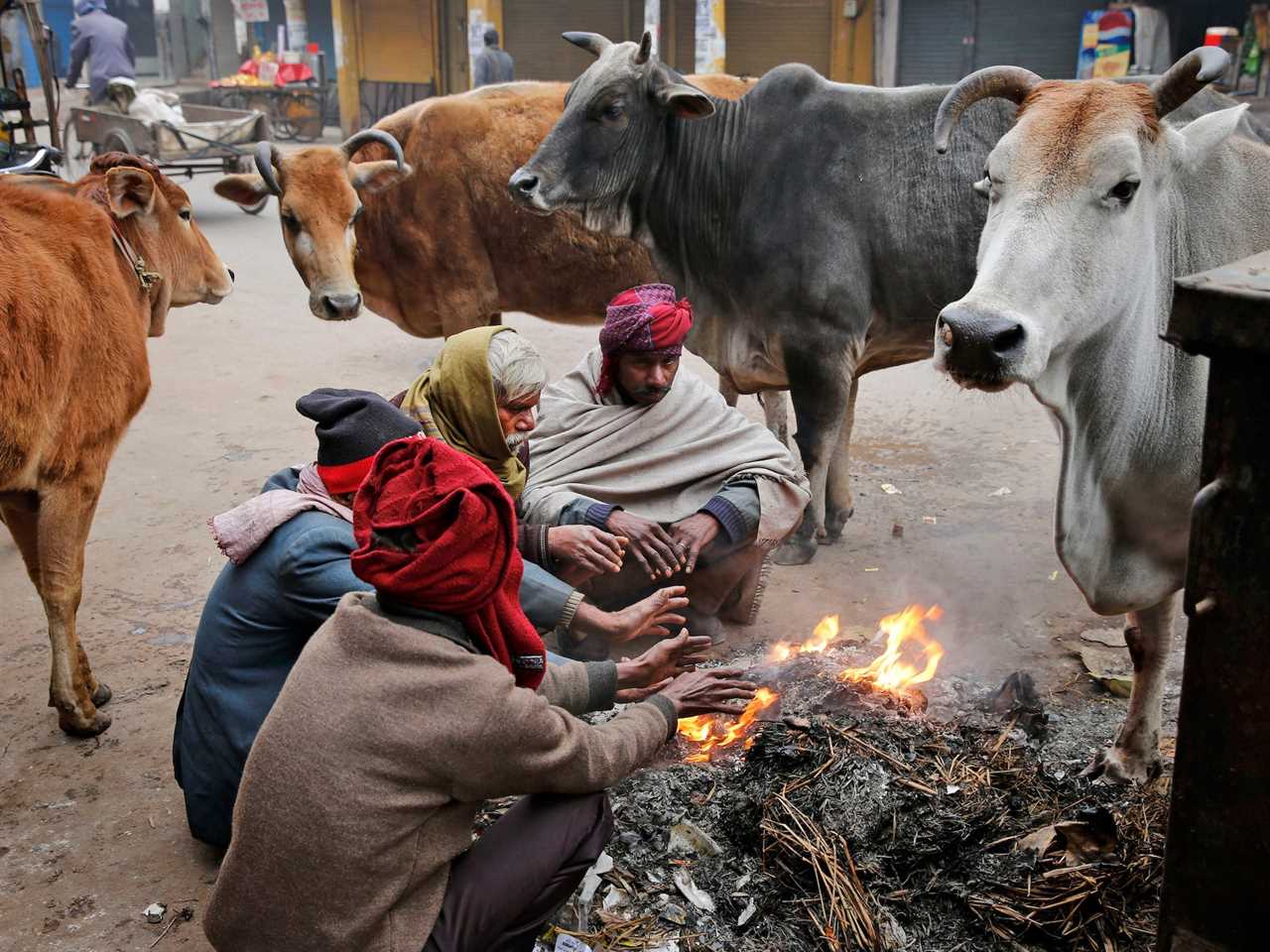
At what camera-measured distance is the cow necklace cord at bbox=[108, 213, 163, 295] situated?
441 cm

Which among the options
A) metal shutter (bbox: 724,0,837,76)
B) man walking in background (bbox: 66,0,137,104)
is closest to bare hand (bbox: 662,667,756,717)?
man walking in background (bbox: 66,0,137,104)

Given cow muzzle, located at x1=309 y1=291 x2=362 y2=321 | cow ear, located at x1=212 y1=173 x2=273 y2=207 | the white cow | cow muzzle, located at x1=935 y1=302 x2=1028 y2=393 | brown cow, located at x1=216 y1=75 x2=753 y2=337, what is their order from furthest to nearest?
brown cow, located at x1=216 y1=75 x2=753 y2=337 → cow ear, located at x1=212 y1=173 x2=273 y2=207 → cow muzzle, located at x1=309 y1=291 x2=362 y2=321 → the white cow → cow muzzle, located at x1=935 y1=302 x2=1028 y2=393

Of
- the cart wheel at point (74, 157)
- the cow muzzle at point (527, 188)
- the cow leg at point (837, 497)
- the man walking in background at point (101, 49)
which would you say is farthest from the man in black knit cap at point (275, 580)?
the man walking in background at point (101, 49)

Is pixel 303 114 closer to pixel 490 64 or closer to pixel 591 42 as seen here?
pixel 490 64

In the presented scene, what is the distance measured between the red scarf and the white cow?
1.20 m

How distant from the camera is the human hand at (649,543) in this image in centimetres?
390

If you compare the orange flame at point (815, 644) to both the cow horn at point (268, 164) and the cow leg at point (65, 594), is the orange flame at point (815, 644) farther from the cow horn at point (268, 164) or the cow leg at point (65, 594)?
the cow horn at point (268, 164)

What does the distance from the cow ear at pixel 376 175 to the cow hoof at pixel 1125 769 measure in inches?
183

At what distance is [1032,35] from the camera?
1828cm

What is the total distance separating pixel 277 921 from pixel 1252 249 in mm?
2954

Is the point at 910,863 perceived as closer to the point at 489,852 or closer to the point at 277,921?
the point at 489,852

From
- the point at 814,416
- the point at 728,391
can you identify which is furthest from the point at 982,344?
the point at 728,391

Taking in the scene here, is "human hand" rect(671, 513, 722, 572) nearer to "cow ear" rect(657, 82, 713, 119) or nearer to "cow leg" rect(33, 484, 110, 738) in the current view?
"cow leg" rect(33, 484, 110, 738)

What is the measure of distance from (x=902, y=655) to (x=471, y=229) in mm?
3708
